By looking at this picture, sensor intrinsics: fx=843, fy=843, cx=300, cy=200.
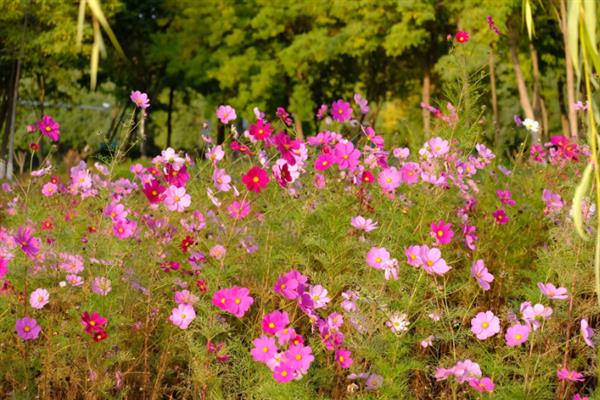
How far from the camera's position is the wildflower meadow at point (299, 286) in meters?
3.54

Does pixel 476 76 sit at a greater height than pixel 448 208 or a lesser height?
greater

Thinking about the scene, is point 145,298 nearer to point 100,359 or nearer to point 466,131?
point 100,359

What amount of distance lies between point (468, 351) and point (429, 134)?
67.1 inches

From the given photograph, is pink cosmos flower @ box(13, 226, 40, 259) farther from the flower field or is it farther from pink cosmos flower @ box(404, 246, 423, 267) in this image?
pink cosmos flower @ box(404, 246, 423, 267)

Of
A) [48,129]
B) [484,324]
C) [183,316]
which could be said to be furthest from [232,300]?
[48,129]

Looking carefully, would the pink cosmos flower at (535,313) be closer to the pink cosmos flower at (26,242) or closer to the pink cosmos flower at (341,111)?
the pink cosmos flower at (341,111)

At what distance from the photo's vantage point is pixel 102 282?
12.5 feet

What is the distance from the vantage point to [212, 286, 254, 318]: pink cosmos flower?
11.5ft

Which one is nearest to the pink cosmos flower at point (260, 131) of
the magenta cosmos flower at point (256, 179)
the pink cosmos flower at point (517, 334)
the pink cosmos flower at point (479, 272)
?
the magenta cosmos flower at point (256, 179)

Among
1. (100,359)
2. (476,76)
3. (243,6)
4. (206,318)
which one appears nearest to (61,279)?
(100,359)

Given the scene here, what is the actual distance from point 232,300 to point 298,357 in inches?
21.3

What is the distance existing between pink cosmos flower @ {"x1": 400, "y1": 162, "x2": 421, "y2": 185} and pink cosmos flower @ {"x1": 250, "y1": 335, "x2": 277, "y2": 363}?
1527 millimetres

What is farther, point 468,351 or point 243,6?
point 243,6

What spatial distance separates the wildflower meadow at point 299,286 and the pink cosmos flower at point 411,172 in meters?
0.01
